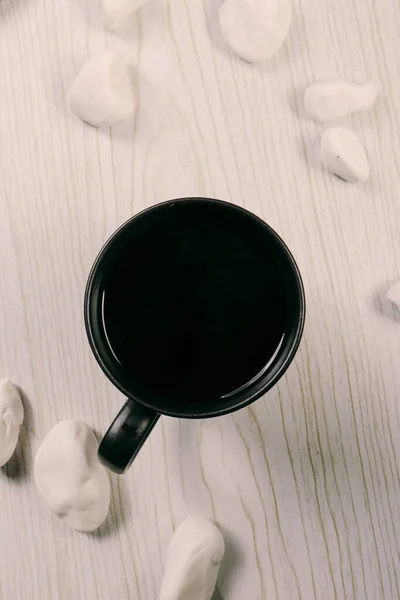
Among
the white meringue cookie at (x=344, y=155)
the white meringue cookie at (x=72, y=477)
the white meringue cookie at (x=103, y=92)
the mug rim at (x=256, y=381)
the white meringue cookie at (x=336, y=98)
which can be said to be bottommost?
the white meringue cookie at (x=72, y=477)

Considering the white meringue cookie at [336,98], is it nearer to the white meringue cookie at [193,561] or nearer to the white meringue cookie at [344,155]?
the white meringue cookie at [344,155]

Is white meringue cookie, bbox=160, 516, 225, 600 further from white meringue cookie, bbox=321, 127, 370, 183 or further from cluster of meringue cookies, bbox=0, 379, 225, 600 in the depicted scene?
white meringue cookie, bbox=321, 127, 370, 183

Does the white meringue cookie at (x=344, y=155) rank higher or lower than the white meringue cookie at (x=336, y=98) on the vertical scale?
lower

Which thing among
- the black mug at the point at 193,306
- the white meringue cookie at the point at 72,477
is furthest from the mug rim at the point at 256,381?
the white meringue cookie at the point at 72,477

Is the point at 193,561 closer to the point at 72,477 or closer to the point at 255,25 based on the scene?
the point at 72,477

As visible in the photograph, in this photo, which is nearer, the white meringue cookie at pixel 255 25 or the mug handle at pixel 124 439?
the mug handle at pixel 124 439

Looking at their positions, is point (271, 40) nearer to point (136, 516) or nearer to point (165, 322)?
point (165, 322)

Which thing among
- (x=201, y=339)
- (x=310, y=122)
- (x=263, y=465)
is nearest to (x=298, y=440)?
(x=263, y=465)
